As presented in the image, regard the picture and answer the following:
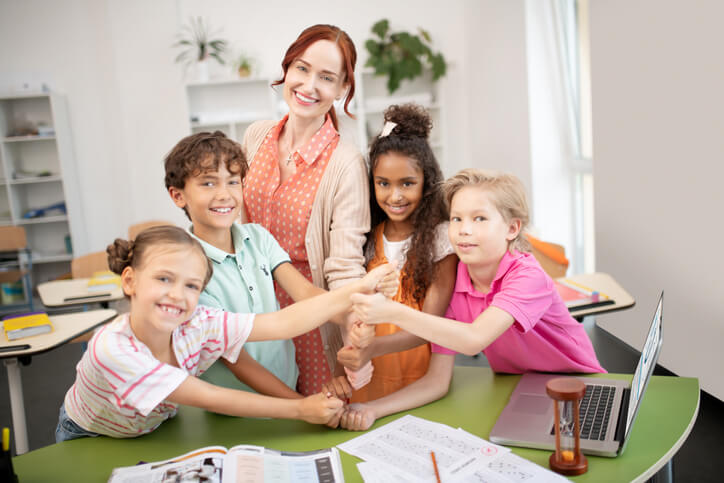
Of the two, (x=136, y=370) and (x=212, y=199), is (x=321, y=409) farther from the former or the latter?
(x=212, y=199)

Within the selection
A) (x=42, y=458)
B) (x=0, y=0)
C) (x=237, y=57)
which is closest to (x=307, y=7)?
(x=237, y=57)

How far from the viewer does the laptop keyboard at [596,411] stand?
136 cm

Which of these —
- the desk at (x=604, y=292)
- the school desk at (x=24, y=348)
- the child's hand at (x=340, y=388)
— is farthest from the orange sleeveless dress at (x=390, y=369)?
the school desk at (x=24, y=348)

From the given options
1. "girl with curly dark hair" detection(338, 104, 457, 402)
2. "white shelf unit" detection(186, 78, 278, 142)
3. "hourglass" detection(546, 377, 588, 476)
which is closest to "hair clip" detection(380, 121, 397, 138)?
"girl with curly dark hair" detection(338, 104, 457, 402)

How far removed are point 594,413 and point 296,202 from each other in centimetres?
106

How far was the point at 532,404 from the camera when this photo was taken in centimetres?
154

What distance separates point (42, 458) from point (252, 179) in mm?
1019

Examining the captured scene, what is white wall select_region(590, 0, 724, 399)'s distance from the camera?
109 inches

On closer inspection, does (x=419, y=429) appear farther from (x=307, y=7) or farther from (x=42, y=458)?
(x=307, y=7)

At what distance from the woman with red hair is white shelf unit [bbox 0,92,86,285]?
545cm

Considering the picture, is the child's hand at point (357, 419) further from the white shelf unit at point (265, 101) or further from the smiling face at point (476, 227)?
the white shelf unit at point (265, 101)

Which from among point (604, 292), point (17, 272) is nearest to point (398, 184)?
point (604, 292)

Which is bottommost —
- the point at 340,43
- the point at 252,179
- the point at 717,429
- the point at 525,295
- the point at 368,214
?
the point at 717,429

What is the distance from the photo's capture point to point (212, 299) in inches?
63.9
